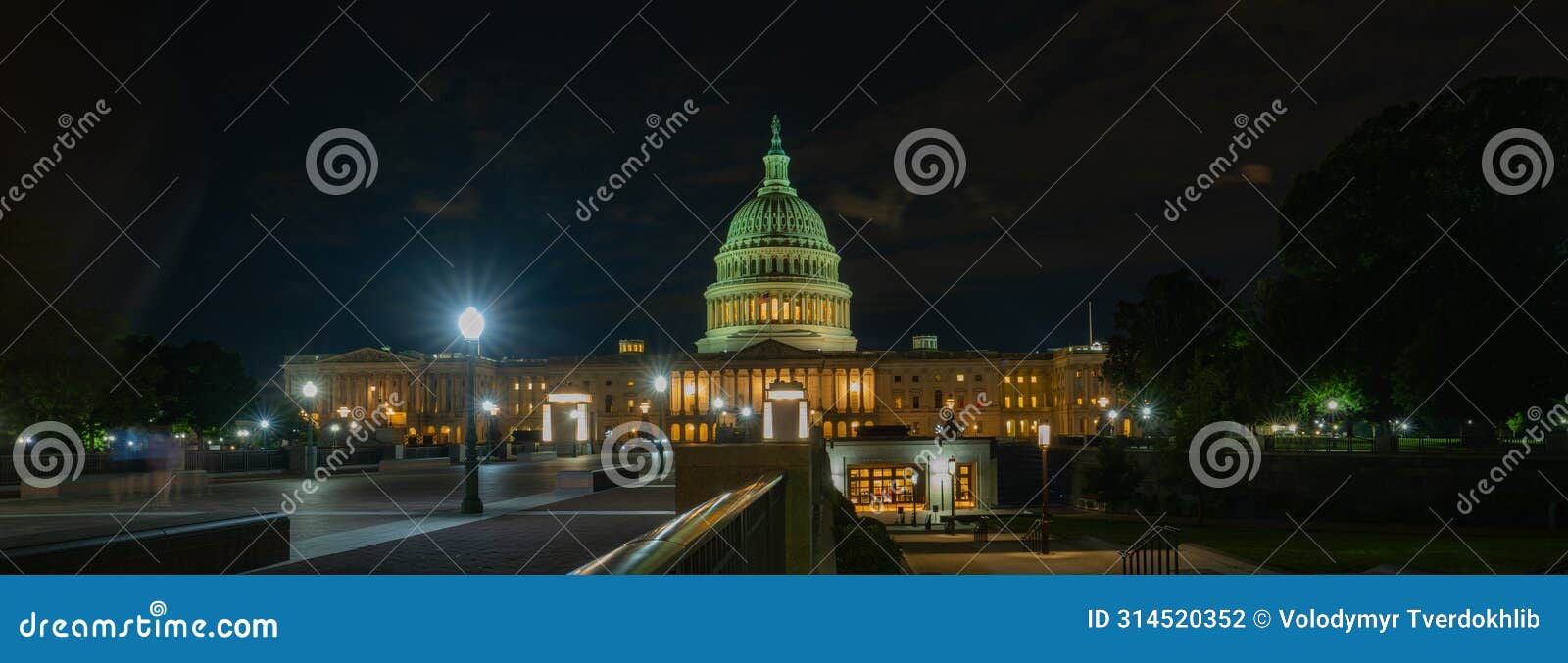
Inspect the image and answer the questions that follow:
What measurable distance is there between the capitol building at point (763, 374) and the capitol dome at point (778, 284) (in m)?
0.19

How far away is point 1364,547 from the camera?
39.8m

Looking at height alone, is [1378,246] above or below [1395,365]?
above

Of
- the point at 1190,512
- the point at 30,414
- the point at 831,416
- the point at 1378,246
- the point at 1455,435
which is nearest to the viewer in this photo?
the point at 30,414

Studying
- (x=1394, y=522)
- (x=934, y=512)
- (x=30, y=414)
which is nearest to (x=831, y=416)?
(x=934, y=512)

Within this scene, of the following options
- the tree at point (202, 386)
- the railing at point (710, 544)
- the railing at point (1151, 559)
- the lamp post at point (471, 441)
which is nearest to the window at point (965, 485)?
the railing at point (1151, 559)

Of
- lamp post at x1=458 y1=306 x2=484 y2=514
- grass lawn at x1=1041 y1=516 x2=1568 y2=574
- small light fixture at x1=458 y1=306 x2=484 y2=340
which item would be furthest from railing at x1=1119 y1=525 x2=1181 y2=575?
small light fixture at x1=458 y1=306 x2=484 y2=340

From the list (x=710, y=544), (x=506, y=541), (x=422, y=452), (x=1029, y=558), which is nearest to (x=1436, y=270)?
(x=1029, y=558)

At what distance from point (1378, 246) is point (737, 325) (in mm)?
116617

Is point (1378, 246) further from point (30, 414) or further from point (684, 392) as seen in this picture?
point (684, 392)

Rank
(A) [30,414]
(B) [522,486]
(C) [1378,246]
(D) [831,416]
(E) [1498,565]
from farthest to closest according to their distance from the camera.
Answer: (D) [831,416] → (C) [1378,246] → (A) [30,414] → (E) [1498,565] → (B) [522,486]

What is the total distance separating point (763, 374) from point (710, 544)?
469 ft

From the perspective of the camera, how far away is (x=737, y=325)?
162m

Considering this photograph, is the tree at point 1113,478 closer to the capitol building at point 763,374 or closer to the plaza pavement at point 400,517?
the plaza pavement at point 400,517

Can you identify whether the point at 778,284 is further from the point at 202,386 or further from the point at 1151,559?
the point at 1151,559
